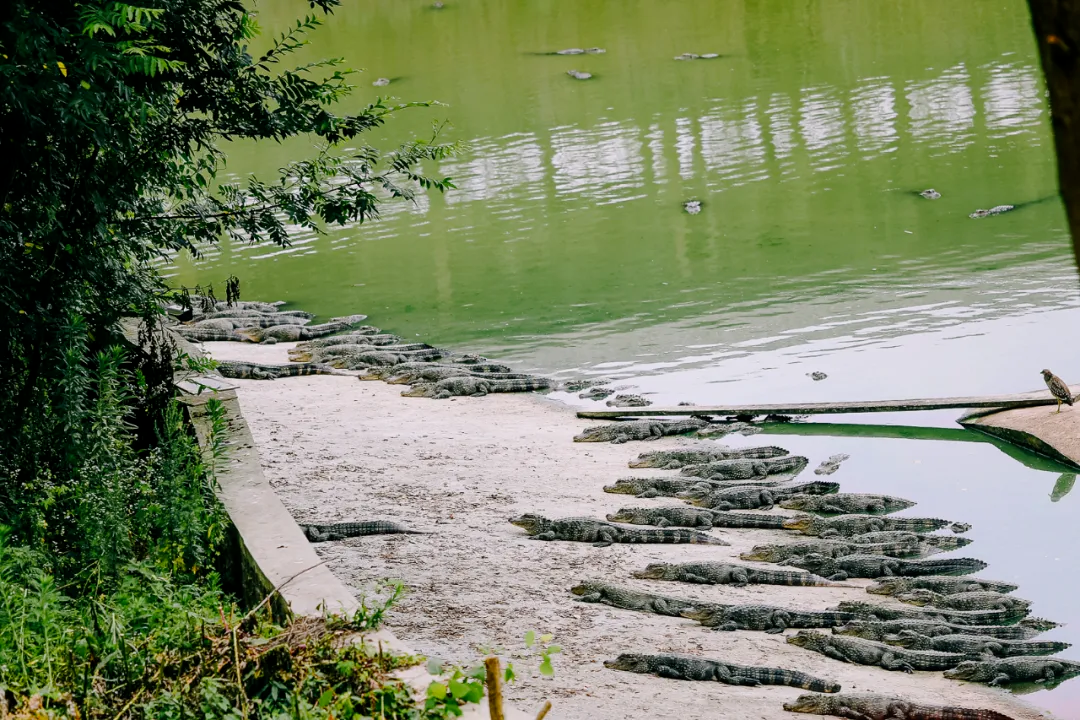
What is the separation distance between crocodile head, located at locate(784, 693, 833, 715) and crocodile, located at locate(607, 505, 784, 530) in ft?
10.4

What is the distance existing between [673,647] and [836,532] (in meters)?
2.60

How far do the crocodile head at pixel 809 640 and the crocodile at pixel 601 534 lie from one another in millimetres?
1913

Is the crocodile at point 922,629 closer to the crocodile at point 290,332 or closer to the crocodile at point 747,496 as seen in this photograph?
the crocodile at point 747,496

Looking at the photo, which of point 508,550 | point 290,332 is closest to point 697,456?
point 508,550

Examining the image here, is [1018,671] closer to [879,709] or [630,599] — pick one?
[879,709]

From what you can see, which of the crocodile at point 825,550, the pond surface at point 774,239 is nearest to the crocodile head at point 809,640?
the pond surface at point 774,239

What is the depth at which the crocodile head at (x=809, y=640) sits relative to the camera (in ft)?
22.4

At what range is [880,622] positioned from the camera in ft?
22.9

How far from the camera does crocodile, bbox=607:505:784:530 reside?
29.8 feet

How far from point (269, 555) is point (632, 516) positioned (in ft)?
16.2

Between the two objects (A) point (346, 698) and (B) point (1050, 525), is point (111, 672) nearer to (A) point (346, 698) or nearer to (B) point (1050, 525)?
(A) point (346, 698)

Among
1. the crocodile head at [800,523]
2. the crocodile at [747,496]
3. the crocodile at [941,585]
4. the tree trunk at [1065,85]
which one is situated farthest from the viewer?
the crocodile at [747,496]

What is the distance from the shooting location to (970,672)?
21.3 feet

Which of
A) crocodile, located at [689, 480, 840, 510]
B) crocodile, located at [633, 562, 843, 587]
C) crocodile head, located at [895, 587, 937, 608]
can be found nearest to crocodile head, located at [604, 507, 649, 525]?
crocodile, located at [689, 480, 840, 510]
